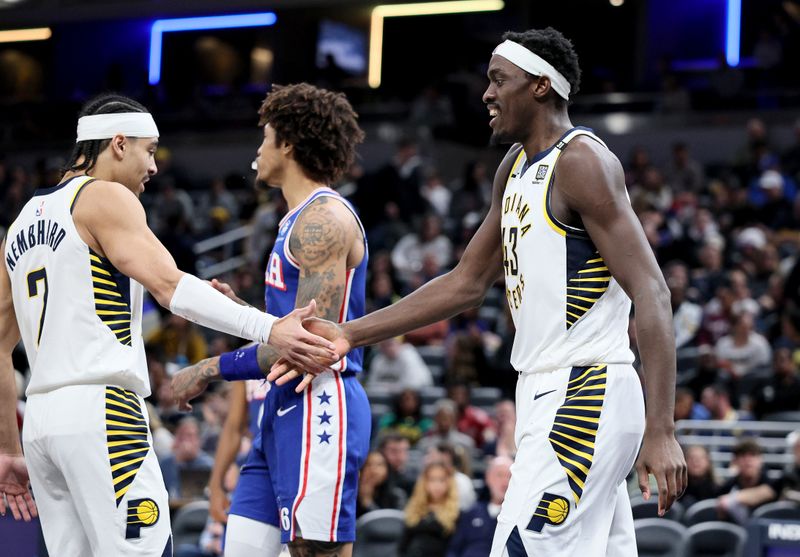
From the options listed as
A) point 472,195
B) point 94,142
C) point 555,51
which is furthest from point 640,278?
point 472,195

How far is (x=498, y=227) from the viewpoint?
16.0ft

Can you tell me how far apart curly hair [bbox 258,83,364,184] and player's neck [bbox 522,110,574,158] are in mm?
1242

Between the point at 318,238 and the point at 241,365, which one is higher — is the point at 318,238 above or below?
above

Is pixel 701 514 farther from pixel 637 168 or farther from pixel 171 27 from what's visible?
pixel 171 27

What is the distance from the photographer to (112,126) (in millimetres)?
4992

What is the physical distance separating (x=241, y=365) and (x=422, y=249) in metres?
11.5

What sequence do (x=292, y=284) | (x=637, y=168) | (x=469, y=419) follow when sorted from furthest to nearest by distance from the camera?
(x=637, y=168) < (x=469, y=419) < (x=292, y=284)

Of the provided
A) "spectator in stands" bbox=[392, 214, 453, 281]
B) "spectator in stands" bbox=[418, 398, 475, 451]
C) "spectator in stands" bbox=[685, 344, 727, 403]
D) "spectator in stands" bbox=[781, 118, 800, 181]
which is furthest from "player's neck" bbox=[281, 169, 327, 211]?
"spectator in stands" bbox=[781, 118, 800, 181]

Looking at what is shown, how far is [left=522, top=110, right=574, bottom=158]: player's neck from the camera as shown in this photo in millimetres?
4625

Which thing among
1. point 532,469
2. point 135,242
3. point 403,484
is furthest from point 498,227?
point 403,484

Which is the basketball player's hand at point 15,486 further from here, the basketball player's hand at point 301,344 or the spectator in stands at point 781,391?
the spectator in stands at point 781,391

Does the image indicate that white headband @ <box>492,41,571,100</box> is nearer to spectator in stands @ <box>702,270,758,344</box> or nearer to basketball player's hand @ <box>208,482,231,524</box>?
basketball player's hand @ <box>208,482,231,524</box>

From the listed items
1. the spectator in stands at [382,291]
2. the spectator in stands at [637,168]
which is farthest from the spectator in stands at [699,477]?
the spectator in stands at [637,168]

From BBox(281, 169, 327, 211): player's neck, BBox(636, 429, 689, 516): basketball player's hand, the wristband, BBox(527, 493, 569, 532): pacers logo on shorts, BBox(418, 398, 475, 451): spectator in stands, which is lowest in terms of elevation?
BBox(418, 398, 475, 451): spectator in stands
